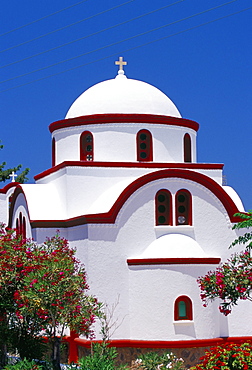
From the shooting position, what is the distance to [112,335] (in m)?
20.2

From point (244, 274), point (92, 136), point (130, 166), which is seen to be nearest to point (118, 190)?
point (130, 166)

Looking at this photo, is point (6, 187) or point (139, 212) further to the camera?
point (6, 187)

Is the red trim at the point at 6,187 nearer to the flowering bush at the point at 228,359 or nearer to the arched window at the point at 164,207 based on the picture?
the arched window at the point at 164,207

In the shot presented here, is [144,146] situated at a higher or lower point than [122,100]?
lower

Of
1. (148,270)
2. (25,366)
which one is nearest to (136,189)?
Answer: (148,270)

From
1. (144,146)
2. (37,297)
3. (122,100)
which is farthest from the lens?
(122,100)

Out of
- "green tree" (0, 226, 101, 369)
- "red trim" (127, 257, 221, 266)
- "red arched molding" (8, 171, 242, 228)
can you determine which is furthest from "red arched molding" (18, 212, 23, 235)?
"green tree" (0, 226, 101, 369)

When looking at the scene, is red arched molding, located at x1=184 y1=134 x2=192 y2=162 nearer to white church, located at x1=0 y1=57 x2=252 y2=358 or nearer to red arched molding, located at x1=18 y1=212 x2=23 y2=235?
white church, located at x1=0 y1=57 x2=252 y2=358

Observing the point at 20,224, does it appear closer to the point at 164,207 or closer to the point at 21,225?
the point at 21,225

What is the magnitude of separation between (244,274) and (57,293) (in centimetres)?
448

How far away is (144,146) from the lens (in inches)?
933

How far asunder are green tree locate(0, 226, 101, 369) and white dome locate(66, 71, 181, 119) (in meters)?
8.08

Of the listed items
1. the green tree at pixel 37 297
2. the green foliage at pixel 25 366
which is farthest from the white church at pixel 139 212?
the green foliage at pixel 25 366

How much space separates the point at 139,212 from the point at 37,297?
6.65 m
